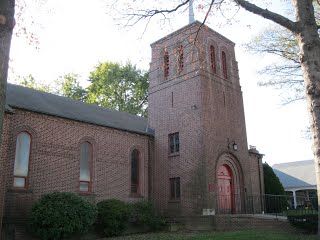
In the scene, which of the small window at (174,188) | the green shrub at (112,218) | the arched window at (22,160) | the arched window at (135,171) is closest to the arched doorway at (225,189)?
the small window at (174,188)

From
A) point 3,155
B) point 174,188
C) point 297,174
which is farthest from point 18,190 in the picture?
point 297,174

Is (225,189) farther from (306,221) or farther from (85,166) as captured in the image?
(85,166)

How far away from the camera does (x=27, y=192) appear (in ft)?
50.9

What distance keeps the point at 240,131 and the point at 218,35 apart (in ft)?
20.0

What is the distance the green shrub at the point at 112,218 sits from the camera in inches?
641

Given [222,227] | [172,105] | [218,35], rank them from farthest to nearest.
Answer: [218,35], [172,105], [222,227]

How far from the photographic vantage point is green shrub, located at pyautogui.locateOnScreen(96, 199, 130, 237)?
16.3 meters

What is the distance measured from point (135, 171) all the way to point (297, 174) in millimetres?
24819

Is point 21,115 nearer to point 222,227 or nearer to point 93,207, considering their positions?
point 93,207

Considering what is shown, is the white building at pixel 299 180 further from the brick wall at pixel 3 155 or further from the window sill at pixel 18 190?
the brick wall at pixel 3 155

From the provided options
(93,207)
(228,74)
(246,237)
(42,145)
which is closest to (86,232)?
(93,207)

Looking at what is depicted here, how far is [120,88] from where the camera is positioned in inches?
1711

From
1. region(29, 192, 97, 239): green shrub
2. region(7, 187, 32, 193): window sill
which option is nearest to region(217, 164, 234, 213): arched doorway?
region(29, 192, 97, 239): green shrub

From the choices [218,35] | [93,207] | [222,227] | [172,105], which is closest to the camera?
[93,207]
